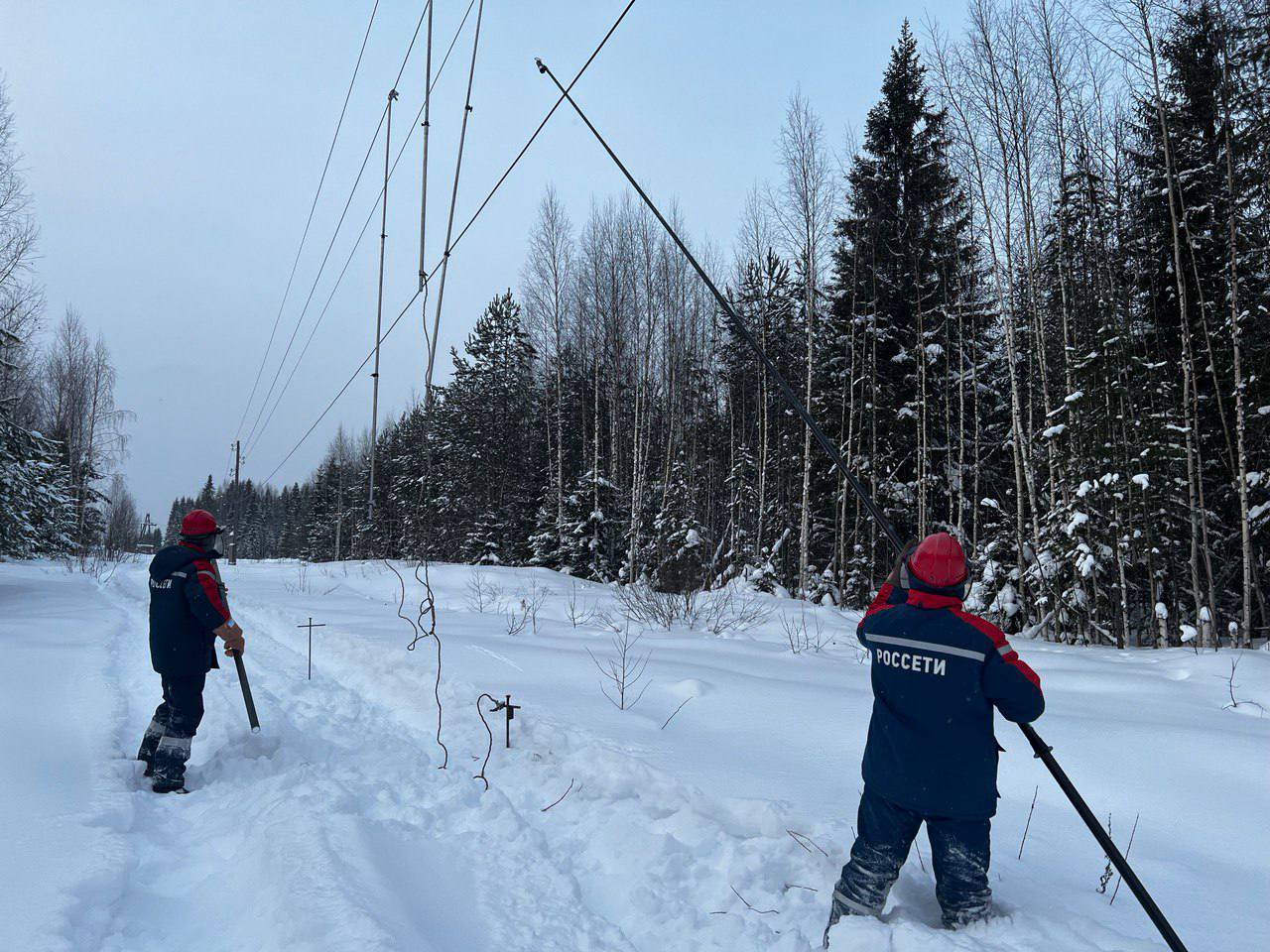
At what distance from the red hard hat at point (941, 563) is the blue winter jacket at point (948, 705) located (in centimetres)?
5

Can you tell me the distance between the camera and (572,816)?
359cm

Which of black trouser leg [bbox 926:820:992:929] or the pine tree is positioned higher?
the pine tree

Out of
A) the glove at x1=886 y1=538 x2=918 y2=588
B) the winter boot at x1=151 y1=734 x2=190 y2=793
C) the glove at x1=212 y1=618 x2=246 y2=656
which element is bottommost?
the winter boot at x1=151 y1=734 x2=190 y2=793

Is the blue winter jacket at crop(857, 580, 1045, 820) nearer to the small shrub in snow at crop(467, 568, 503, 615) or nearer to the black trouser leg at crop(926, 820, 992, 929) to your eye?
the black trouser leg at crop(926, 820, 992, 929)

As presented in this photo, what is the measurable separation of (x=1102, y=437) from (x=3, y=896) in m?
13.0

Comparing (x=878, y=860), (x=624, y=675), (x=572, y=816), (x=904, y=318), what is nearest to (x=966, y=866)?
(x=878, y=860)

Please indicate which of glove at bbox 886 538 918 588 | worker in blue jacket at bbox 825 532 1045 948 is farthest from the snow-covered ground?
glove at bbox 886 538 918 588

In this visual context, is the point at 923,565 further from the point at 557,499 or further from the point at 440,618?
the point at 557,499

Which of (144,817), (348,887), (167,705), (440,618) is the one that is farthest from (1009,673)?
(440,618)

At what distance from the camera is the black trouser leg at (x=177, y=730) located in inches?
155

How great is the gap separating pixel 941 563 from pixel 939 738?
0.64m

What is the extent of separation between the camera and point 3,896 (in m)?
2.46

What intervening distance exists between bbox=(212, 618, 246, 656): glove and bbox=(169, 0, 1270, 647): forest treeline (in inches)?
100

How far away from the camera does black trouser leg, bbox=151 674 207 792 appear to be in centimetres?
393
